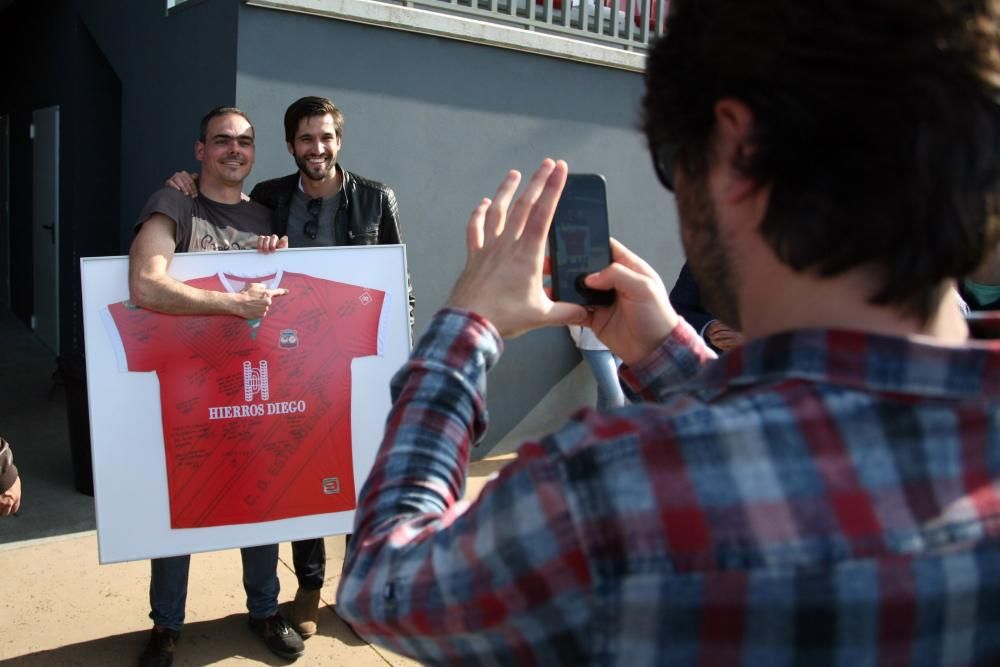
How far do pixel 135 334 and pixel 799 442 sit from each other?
280 cm

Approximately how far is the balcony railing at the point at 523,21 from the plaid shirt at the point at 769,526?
4252 millimetres

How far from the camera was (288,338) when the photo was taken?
127 inches

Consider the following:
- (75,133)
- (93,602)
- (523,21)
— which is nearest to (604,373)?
(523,21)

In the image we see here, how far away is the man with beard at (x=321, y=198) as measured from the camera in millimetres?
3777

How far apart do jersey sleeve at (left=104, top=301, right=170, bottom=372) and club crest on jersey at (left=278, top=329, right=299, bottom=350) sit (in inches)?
16.1

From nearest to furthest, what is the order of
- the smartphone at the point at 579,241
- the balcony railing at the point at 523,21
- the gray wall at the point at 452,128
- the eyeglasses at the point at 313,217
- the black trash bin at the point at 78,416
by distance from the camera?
the smartphone at the point at 579,241 < the eyeglasses at the point at 313,217 < the black trash bin at the point at 78,416 < the gray wall at the point at 452,128 < the balcony railing at the point at 523,21

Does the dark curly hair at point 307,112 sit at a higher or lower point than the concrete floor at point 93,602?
higher

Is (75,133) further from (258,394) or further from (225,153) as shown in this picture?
(258,394)

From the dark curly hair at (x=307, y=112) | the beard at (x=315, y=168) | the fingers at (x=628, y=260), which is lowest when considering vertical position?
the fingers at (x=628, y=260)

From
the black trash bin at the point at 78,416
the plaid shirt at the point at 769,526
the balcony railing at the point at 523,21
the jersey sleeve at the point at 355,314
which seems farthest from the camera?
the balcony railing at the point at 523,21

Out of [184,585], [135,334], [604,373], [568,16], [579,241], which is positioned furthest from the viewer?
[568,16]

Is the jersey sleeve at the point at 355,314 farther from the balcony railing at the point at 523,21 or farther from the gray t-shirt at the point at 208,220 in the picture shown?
the balcony railing at the point at 523,21

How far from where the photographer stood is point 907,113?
2.45 ft

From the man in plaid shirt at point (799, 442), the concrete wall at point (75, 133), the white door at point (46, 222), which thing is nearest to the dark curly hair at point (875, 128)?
the man in plaid shirt at point (799, 442)
